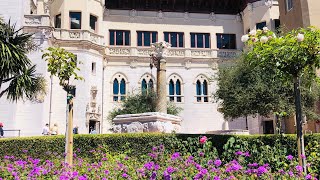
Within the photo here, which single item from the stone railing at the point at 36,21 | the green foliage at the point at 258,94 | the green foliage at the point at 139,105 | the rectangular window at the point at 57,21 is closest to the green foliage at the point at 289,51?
the green foliage at the point at 258,94

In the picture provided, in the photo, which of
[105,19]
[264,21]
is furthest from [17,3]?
[264,21]

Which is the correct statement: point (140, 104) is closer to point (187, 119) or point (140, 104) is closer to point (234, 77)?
point (187, 119)

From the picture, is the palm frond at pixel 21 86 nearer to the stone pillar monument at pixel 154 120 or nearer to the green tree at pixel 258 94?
the stone pillar monument at pixel 154 120

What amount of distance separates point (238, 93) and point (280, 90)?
254 centimetres

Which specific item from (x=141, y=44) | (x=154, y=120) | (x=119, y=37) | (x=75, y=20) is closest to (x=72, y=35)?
(x=75, y=20)

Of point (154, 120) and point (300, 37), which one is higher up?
point (300, 37)

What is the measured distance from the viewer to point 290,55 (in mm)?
8523

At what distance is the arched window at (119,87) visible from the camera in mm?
31406

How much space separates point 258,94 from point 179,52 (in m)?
14.6

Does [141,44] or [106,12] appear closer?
[106,12]

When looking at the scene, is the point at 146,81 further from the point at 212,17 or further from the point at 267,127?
the point at 267,127

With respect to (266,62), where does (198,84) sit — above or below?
above

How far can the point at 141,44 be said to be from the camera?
33156mm

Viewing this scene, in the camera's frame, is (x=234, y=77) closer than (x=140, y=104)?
Yes
